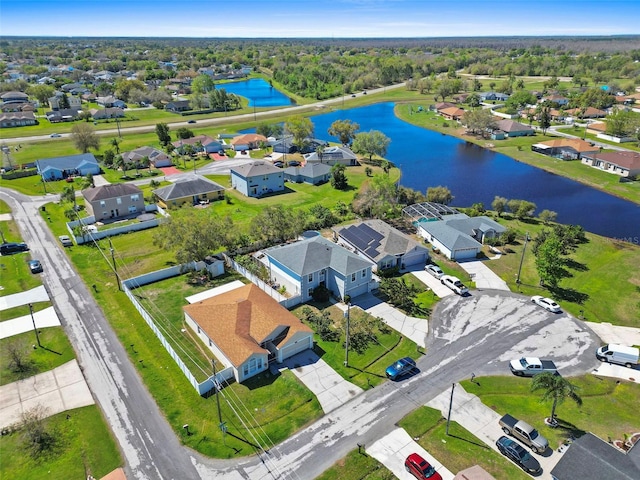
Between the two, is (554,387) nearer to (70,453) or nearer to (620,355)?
(620,355)

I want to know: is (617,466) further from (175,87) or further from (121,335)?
(175,87)

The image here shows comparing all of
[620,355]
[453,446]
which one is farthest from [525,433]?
[620,355]

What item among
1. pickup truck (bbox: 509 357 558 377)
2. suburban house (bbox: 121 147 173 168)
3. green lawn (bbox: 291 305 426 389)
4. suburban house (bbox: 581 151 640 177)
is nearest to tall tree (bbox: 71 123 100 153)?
suburban house (bbox: 121 147 173 168)

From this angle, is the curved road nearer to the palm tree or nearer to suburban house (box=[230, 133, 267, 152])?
the palm tree

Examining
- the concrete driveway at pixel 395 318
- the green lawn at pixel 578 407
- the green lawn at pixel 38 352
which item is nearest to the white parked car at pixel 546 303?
the green lawn at pixel 578 407

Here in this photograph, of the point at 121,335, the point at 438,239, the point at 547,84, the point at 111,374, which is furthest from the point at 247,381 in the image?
the point at 547,84
